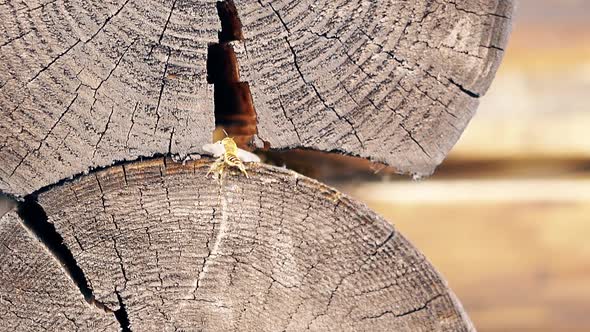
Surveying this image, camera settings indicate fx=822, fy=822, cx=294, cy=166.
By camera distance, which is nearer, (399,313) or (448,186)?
(399,313)

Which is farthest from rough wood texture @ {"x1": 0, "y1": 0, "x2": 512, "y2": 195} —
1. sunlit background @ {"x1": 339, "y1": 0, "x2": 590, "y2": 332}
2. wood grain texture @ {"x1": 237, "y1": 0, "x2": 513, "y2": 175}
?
sunlit background @ {"x1": 339, "y1": 0, "x2": 590, "y2": 332}

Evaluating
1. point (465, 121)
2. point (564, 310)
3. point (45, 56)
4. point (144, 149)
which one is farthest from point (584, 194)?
point (45, 56)

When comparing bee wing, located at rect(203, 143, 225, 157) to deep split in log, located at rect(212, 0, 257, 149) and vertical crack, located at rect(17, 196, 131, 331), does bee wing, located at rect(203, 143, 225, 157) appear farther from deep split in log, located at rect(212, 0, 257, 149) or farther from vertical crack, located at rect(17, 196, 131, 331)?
vertical crack, located at rect(17, 196, 131, 331)

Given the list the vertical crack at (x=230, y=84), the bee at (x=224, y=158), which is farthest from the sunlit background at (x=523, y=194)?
the bee at (x=224, y=158)

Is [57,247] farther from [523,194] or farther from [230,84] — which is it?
[523,194]

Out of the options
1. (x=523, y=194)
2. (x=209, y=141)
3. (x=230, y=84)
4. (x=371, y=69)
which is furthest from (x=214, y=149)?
(x=523, y=194)

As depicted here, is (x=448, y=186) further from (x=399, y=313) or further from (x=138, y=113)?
(x=138, y=113)

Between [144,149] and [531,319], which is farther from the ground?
[531,319]

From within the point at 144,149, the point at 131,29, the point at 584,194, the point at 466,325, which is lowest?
the point at 466,325
